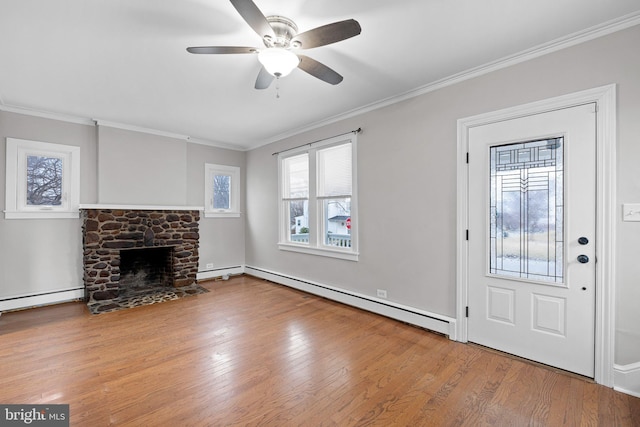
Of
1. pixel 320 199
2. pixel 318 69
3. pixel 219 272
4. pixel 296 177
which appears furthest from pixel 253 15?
pixel 219 272

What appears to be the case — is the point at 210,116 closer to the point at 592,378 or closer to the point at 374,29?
the point at 374,29

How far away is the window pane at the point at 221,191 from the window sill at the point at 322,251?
1.62 metres

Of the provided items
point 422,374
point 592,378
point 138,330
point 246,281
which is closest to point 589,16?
point 592,378

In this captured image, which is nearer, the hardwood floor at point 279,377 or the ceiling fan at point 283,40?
the ceiling fan at point 283,40

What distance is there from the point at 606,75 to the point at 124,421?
418 centimetres

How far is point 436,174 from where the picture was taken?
314 cm

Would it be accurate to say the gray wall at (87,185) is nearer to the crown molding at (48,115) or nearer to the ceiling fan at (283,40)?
the crown molding at (48,115)

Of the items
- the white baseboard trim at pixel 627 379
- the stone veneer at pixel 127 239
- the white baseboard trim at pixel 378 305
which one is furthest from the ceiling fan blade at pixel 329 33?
the stone veneer at pixel 127 239

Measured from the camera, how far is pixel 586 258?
2.28m

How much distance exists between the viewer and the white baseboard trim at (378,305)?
3096mm

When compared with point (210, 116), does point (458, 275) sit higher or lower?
lower

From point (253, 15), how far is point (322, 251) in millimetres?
3330

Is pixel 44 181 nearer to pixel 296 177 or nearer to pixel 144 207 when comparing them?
pixel 144 207

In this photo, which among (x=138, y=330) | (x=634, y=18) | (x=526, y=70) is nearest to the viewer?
(x=634, y=18)
